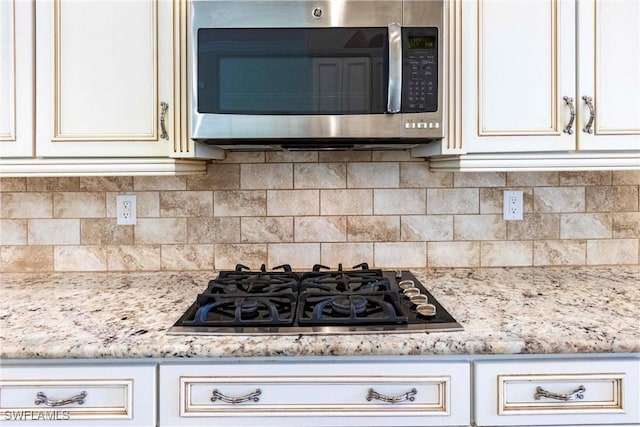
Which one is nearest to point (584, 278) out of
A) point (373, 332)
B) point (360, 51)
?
point (373, 332)

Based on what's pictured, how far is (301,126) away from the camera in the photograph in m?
1.21

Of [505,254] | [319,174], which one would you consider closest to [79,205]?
[319,174]

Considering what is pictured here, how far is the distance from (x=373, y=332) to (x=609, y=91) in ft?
3.40

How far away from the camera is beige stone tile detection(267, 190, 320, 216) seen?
63.5 inches

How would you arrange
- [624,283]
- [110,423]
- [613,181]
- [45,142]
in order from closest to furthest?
[110,423], [45,142], [624,283], [613,181]

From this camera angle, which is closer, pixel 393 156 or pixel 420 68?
pixel 420 68

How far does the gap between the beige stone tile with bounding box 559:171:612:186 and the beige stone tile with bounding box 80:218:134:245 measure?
1.66 meters

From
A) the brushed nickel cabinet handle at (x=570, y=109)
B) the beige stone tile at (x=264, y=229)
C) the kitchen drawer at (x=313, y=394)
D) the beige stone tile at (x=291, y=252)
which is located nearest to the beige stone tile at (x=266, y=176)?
the beige stone tile at (x=264, y=229)

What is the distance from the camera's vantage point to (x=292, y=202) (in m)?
1.62

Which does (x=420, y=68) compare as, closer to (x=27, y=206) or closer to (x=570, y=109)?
(x=570, y=109)

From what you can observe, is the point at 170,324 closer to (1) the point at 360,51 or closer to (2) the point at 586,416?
(1) the point at 360,51

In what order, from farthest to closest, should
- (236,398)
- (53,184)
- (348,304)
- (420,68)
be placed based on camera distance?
(53,184) < (420,68) < (348,304) < (236,398)

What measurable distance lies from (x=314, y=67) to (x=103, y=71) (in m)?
0.64

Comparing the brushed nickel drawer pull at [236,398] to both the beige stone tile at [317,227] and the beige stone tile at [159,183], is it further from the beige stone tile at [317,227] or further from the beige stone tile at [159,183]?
the beige stone tile at [159,183]
